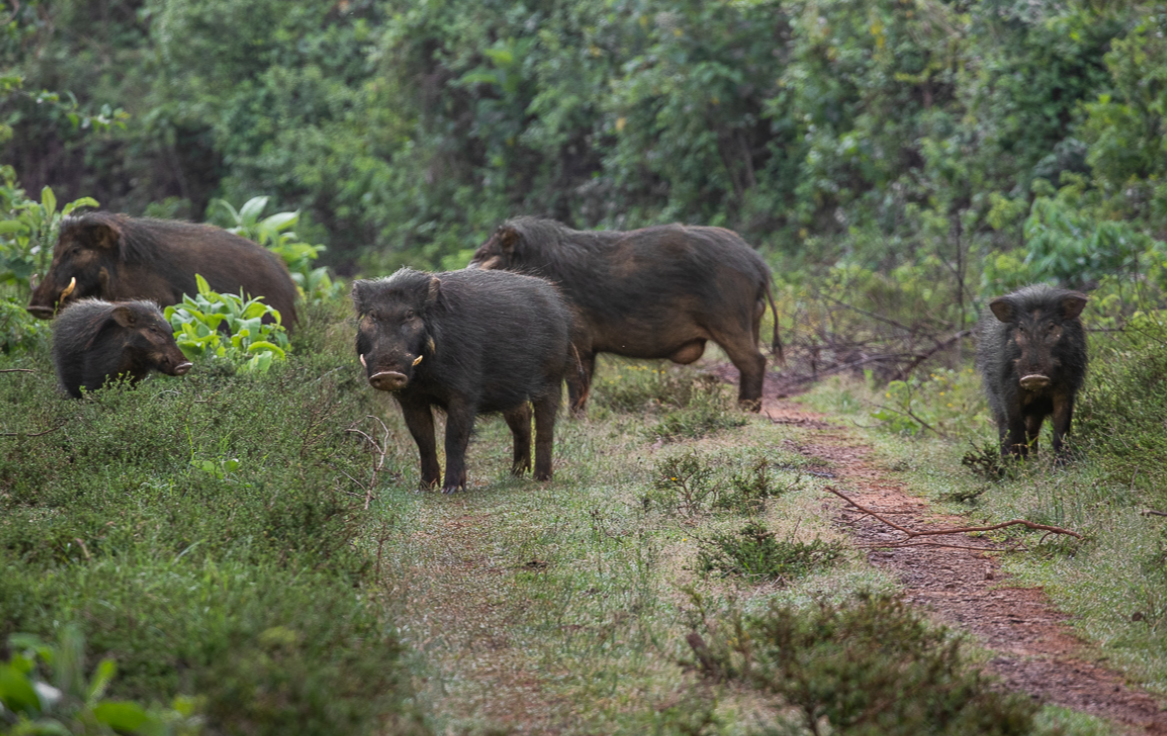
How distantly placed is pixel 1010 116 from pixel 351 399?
1093 centimetres

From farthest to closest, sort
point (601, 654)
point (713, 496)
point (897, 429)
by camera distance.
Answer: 1. point (897, 429)
2. point (713, 496)
3. point (601, 654)

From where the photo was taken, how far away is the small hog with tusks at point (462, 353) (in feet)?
22.6

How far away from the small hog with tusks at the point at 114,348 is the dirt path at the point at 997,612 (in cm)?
450

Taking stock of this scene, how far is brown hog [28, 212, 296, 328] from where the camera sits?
29.8ft

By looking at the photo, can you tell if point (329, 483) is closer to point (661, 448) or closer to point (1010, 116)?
point (661, 448)

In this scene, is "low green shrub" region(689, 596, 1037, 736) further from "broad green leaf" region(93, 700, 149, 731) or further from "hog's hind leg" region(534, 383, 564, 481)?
"hog's hind leg" region(534, 383, 564, 481)

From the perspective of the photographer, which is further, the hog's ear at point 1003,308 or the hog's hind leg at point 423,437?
the hog's ear at point 1003,308

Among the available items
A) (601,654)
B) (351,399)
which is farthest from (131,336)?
(601,654)

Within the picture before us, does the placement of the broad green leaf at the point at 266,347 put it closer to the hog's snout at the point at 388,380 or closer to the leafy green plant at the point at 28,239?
the hog's snout at the point at 388,380

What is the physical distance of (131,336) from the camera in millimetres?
7582

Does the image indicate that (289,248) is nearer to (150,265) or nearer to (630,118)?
(150,265)

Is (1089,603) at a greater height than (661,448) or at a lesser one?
greater

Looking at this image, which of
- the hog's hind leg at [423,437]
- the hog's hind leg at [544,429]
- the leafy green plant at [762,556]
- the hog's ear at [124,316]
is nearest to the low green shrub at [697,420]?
the hog's hind leg at [544,429]

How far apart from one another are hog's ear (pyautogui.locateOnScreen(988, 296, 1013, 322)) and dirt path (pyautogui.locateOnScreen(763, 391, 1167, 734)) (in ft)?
4.42
